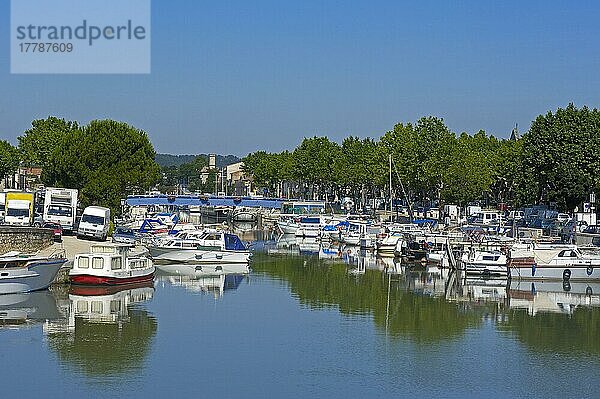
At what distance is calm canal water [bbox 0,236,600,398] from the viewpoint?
77.7ft

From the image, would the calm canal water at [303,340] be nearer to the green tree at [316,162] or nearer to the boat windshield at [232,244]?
the boat windshield at [232,244]

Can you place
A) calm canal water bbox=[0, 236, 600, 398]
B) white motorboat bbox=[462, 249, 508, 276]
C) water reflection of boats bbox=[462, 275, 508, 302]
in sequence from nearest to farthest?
calm canal water bbox=[0, 236, 600, 398], water reflection of boats bbox=[462, 275, 508, 302], white motorboat bbox=[462, 249, 508, 276]

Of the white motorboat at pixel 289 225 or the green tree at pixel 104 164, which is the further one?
the white motorboat at pixel 289 225

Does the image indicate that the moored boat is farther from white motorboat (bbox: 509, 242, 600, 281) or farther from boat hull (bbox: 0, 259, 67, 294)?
white motorboat (bbox: 509, 242, 600, 281)

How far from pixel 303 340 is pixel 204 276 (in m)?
16.6

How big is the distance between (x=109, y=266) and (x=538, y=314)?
15847 mm

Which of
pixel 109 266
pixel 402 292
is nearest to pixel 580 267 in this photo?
pixel 402 292

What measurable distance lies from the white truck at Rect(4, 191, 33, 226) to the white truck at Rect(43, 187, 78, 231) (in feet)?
3.65

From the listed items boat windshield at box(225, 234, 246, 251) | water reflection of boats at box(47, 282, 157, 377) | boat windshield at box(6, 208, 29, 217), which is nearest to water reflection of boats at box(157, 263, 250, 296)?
boat windshield at box(225, 234, 246, 251)

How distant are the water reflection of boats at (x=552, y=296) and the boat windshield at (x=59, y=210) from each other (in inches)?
971

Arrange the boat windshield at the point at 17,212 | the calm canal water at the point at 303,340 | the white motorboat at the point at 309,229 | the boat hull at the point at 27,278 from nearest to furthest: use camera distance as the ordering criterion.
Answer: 1. the calm canal water at the point at 303,340
2. the boat hull at the point at 27,278
3. the boat windshield at the point at 17,212
4. the white motorboat at the point at 309,229

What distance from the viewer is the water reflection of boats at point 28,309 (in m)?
31.2

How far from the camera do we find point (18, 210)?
54031mm

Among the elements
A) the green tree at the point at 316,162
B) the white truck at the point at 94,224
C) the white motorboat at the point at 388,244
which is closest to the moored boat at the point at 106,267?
the white truck at the point at 94,224
